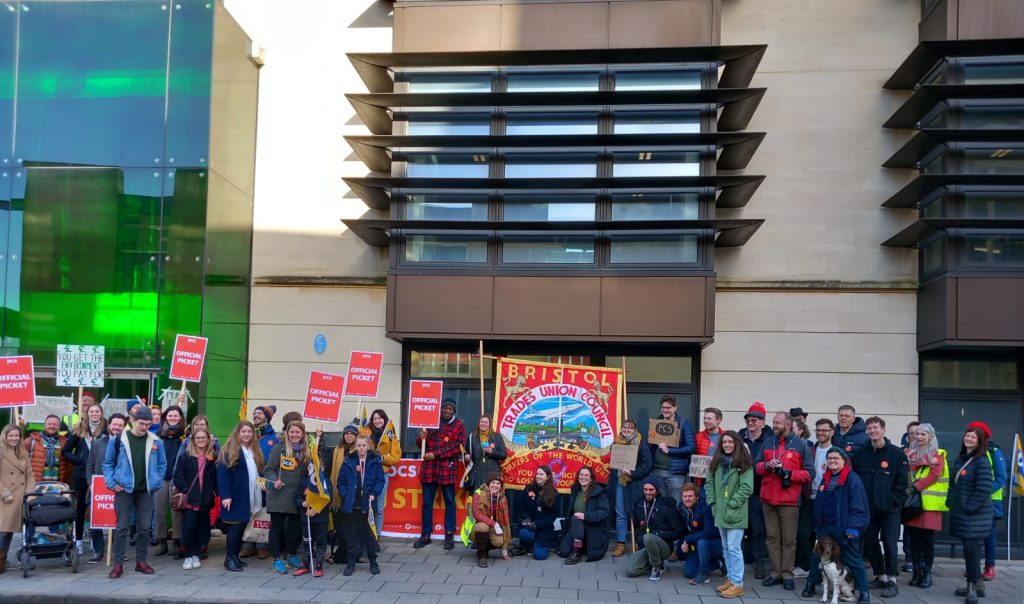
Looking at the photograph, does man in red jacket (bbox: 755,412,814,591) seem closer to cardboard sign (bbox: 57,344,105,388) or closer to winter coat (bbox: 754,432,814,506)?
winter coat (bbox: 754,432,814,506)

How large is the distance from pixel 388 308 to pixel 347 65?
4.43 m

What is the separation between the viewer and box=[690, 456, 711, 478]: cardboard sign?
10820 mm

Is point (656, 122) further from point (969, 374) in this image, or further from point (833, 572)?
point (833, 572)

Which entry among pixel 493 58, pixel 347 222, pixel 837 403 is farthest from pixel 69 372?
pixel 837 403

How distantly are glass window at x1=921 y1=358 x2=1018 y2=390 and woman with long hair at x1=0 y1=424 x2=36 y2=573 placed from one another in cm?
1273

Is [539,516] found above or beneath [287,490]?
beneath

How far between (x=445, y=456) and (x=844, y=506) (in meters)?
5.41

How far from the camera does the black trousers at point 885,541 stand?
10062 millimetres

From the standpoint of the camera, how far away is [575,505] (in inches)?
449

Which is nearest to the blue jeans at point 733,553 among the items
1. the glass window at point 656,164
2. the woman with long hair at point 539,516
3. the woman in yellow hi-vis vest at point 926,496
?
the woman in yellow hi-vis vest at point 926,496

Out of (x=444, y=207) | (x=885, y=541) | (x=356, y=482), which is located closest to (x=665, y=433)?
(x=885, y=541)

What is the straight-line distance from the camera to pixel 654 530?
35.3 feet

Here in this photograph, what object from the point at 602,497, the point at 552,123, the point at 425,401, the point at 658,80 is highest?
the point at 658,80

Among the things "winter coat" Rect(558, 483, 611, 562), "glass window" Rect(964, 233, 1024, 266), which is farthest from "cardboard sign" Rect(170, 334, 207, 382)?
"glass window" Rect(964, 233, 1024, 266)
